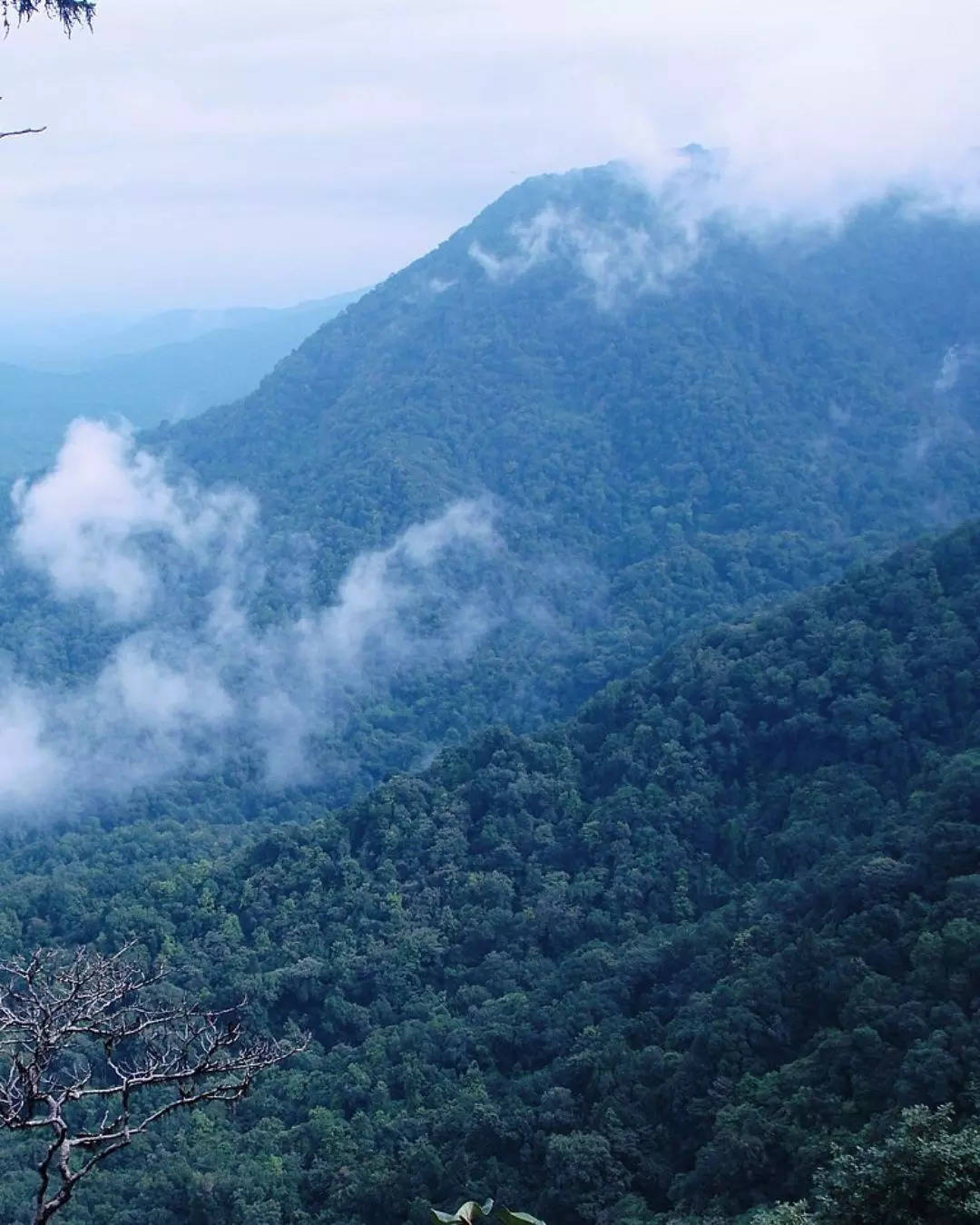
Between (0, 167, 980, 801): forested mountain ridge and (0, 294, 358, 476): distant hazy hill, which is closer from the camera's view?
(0, 167, 980, 801): forested mountain ridge

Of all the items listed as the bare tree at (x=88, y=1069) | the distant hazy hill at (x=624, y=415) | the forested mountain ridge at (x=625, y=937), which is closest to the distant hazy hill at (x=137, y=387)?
the distant hazy hill at (x=624, y=415)

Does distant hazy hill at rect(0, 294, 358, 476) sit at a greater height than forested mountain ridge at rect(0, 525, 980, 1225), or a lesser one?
greater

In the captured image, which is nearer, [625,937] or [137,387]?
[625,937]

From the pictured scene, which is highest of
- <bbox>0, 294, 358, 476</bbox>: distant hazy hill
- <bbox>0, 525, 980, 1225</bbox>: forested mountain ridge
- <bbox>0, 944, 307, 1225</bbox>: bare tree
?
<bbox>0, 294, 358, 476</bbox>: distant hazy hill

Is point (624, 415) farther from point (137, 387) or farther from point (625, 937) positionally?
point (137, 387)

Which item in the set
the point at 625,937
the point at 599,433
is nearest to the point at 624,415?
the point at 599,433

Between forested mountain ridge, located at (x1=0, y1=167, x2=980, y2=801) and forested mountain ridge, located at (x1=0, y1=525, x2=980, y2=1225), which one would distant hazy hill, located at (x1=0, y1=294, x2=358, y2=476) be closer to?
forested mountain ridge, located at (x1=0, y1=167, x2=980, y2=801)

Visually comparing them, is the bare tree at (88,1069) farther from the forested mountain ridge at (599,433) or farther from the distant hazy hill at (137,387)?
the distant hazy hill at (137,387)

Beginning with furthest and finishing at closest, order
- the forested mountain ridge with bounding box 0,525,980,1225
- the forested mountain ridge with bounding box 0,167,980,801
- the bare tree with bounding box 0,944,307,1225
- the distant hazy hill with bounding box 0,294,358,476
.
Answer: the distant hazy hill with bounding box 0,294,358,476 → the forested mountain ridge with bounding box 0,167,980,801 → the forested mountain ridge with bounding box 0,525,980,1225 → the bare tree with bounding box 0,944,307,1225

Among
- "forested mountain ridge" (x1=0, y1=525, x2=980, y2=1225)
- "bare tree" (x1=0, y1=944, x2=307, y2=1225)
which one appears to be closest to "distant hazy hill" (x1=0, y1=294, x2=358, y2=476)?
"forested mountain ridge" (x1=0, y1=525, x2=980, y2=1225)
